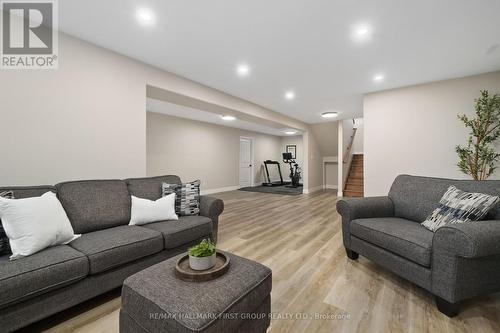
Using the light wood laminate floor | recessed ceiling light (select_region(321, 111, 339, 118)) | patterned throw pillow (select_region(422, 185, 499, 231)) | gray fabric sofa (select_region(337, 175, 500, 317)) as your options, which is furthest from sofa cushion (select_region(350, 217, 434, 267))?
recessed ceiling light (select_region(321, 111, 339, 118))

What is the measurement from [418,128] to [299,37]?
9.39 ft

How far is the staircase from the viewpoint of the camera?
665cm

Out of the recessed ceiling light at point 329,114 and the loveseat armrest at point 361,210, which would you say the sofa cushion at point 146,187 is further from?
the recessed ceiling light at point 329,114

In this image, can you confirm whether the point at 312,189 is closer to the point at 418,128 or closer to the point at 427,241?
the point at 418,128

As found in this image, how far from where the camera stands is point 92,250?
1.54 metres

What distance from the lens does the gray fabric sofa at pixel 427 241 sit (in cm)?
139

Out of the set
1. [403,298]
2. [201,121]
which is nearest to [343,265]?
[403,298]

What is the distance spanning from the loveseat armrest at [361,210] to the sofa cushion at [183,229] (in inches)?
60.0

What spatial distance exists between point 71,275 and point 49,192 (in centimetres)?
80

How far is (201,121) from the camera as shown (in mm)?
6777

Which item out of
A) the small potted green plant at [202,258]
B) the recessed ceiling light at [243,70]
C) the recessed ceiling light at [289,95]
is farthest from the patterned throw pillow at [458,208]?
the recessed ceiling light at [289,95]

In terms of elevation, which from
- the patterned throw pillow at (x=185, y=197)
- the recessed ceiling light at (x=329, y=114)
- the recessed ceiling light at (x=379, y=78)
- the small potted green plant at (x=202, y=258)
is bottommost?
the small potted green plant at (x=202, y=258)

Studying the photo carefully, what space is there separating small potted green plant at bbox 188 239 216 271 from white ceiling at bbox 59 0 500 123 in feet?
6.43

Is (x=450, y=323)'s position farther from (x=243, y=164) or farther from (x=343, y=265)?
(x=243, y=164)
